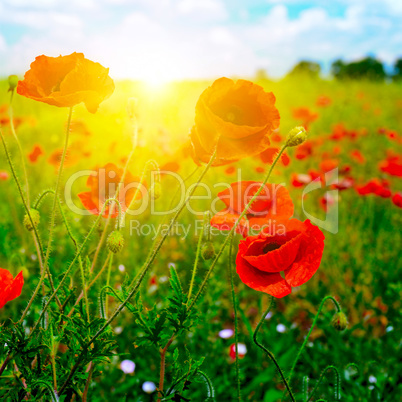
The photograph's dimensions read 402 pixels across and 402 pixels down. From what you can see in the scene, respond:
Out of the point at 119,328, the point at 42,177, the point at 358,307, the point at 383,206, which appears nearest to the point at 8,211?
the point at 42,177

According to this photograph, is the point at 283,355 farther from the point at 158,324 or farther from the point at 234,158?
the point at 234,158

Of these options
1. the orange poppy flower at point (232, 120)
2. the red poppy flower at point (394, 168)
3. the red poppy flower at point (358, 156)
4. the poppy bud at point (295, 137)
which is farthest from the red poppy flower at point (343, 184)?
the poppy bud at point (295, 137)

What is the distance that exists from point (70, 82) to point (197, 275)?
4.05ft

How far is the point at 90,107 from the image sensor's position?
1116 mm

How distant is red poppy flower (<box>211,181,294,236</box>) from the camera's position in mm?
1229

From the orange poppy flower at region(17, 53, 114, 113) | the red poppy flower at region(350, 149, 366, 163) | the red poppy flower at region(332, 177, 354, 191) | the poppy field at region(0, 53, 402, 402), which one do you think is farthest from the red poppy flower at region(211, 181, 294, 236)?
the red poppy flower at region(350, 149, 366, 163)

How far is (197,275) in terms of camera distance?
2.08 meters

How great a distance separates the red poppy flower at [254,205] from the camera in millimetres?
1229

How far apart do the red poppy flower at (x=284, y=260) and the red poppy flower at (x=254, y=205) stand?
10 cm

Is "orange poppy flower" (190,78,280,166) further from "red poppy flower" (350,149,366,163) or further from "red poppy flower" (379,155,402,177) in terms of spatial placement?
"red poppy flower" (350,149,366,163)

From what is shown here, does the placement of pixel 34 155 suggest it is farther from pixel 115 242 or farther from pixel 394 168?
pixel 394 168

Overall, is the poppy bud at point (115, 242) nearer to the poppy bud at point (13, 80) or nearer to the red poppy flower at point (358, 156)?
the poppy bud at point (13, 80)

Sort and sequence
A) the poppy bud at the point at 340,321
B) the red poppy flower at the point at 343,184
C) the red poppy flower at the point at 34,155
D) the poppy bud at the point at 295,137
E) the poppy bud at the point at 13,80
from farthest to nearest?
the red poppy flower at the point at 34,155
the red poppy flower at the point at 343,184
the poppy bud at the point at 340,321
the poppy bud at the point at 13,80
the poppy bud at the point at 295,137

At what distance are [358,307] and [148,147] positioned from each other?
6.86 ft
